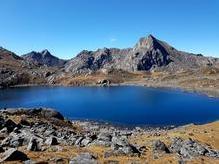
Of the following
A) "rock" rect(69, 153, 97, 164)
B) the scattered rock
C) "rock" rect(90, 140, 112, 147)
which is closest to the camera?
"rock" rect(69, 153, 97, 164)

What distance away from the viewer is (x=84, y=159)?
1524 inches

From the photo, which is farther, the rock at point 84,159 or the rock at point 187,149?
the rock at point 187,149

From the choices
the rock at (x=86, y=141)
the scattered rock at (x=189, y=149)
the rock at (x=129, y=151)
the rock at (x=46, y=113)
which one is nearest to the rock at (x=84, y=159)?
the rock at (x=129, y=151)

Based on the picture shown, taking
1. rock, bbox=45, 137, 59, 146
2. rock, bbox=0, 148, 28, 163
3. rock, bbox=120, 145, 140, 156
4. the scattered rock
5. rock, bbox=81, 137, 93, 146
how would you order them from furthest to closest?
1. the scattered rock
2. rock, bbox=81, 137, 93, 146
3. rock, bbox=45, 137, 59, 146
4. rock, bbox=120, 145, 140, 156
5. rock, bbox=0, 148, 28, 163

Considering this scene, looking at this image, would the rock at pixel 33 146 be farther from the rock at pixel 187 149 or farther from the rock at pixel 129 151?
the rock at pixel 187 149

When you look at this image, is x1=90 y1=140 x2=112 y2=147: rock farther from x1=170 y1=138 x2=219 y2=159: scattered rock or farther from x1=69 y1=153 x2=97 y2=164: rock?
x1=170 y1=138 x2=219 y2=159: scattered rock

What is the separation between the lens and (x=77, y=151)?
42938 mm

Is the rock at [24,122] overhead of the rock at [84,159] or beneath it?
beneath

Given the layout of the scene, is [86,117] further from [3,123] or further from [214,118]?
[3,123]

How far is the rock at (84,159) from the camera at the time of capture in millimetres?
37619

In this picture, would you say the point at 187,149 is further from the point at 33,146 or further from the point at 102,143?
the point at 33,146

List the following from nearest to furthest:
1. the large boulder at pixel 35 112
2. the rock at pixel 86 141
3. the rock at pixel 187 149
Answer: the rock at pixel 86 141
the rock at pixel 187 149
the large boulder at pixel 35 112

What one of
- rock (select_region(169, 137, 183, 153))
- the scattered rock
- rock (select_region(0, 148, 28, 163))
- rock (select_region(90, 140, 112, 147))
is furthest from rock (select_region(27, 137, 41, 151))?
rock (select_region(169, 137, 183, 153))

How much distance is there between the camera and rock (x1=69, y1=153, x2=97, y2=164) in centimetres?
3762
